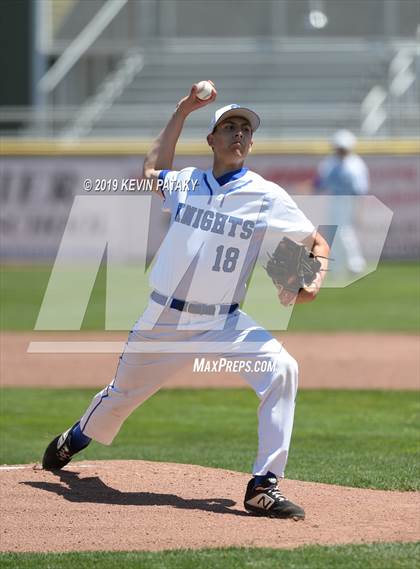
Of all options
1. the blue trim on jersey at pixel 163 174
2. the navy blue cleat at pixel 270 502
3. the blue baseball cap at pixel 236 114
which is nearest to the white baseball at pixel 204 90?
the blue baseball cap at pixel 236 114

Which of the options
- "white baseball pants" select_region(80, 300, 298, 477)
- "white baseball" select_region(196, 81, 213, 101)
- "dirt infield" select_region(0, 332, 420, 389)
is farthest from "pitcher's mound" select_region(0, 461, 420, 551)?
"dirt infield" select_region(0, 332, 420, 389)

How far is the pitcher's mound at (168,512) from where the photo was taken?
5.78 meters

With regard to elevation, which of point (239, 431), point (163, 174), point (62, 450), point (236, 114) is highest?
point (236, 114)

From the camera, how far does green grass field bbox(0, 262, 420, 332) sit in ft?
53.0

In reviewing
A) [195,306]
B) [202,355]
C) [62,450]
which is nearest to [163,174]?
[195,306]

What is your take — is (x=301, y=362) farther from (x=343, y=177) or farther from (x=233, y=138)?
(x=343, y=177)

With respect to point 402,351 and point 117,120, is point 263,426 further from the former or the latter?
point 117,120

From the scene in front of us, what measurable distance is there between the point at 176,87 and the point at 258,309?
43.2ft

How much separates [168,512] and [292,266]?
149 cm

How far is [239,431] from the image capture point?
31.8 feet

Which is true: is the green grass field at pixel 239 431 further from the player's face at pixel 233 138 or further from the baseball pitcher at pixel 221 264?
the player's face at pixel 233 138

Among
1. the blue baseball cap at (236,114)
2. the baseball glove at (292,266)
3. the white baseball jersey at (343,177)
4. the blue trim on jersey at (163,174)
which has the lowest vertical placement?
the white baseball jersey at (343,177)

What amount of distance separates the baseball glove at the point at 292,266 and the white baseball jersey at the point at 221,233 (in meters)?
0.07

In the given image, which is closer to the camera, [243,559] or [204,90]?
[243,559]
